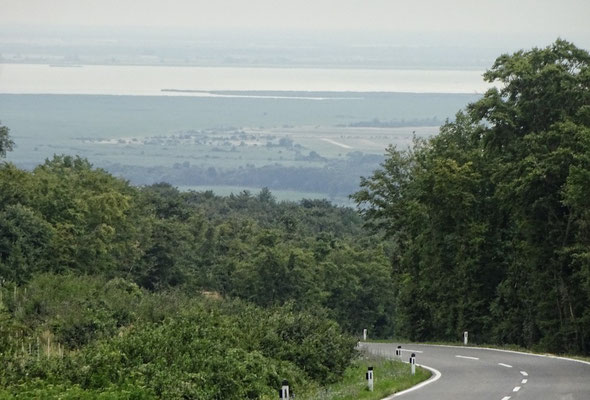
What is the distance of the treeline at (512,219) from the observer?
4822 cm

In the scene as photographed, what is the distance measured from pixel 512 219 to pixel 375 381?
93.1 ft

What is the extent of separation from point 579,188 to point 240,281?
39.3 m

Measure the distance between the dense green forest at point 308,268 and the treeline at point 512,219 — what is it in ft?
0.31

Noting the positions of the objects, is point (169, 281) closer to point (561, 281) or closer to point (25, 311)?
point (561, 281)

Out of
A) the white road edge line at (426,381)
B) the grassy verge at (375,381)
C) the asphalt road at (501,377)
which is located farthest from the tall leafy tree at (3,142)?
the white road edge line at (426,381)

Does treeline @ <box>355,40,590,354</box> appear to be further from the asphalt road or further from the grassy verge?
the grassy verge

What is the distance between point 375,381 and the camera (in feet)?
96.0

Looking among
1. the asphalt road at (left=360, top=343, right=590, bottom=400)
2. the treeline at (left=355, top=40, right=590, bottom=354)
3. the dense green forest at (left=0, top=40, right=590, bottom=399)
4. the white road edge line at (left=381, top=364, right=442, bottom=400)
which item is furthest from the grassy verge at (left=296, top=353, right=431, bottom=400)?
the treeline at (left=355, top=40, right=590, bottom=354)

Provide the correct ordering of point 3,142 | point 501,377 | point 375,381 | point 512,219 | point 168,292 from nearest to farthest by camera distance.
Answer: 1. point 375,381
2. point 501,377
3. point 512,219
4. point 168,292
5. point 3,142

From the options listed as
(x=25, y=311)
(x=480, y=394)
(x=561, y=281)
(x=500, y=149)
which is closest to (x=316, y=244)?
(x=500, y=149)

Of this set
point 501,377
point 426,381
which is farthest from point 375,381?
point 501,377

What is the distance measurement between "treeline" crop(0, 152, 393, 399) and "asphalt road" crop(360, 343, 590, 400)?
2.70 meters

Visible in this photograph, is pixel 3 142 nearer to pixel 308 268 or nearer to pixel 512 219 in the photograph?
pixel 308 268

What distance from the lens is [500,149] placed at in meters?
55.3
